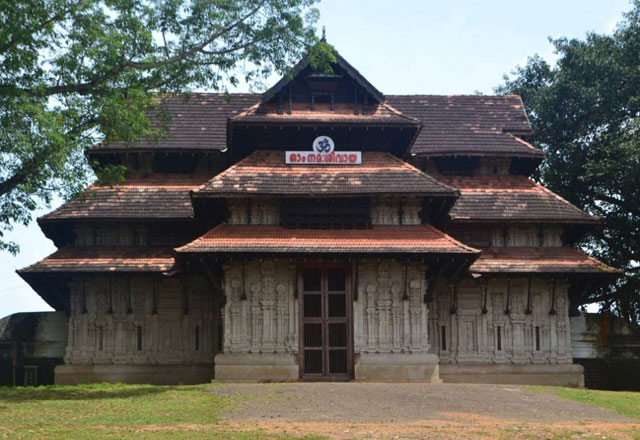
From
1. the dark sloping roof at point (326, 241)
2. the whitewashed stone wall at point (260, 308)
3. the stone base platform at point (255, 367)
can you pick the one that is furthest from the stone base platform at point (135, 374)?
the dark sloping roof at point (326, 241)

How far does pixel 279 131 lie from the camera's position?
30.3 m

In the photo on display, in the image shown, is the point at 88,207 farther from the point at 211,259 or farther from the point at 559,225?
the point at 559,225

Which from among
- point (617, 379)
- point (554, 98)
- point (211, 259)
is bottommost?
point (617, 379)

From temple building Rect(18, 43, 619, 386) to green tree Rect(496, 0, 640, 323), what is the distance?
8.12 meters

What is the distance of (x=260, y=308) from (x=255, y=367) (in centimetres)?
177

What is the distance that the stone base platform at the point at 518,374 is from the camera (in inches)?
1187

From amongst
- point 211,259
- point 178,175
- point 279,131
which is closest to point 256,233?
point 211,259

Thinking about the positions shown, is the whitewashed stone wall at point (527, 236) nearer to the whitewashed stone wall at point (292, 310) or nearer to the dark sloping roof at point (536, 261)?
the dark sloping roof at point (536, 261)

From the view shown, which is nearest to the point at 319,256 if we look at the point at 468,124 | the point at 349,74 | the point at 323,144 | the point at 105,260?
the point at 323,144

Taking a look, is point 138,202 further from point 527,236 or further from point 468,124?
point 527,236

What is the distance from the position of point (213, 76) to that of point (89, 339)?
10674mm

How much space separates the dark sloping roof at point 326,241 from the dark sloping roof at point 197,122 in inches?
239

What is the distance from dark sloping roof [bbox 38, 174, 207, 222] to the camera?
101 ft

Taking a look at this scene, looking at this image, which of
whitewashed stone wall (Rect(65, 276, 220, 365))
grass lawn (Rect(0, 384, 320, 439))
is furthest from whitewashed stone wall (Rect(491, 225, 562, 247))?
grass lawn (Rect(0, 384, 320, 439))
